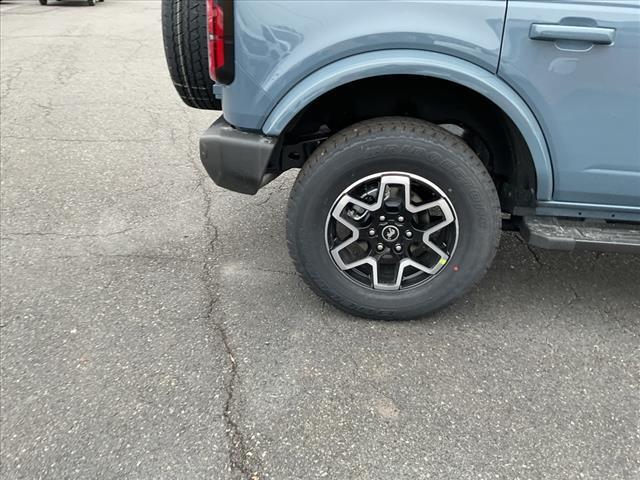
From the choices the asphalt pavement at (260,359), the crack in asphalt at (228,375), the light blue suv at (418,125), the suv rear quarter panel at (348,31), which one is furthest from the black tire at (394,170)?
the crack in asphalt at (228,375)

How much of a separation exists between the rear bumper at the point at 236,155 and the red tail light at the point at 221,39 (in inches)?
10.4

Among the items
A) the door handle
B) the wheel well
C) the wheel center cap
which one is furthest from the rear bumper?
the door handle

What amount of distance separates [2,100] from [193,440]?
571 centimetres

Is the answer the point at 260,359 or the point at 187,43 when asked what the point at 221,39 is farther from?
the point at 260,359

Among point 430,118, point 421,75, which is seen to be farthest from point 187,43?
point 430,118

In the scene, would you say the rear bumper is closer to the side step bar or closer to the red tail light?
the red tail light

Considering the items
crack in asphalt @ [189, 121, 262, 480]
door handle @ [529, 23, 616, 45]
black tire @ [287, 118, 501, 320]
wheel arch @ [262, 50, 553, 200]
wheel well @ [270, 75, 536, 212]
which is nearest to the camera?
crack in asphalt @ [189, 121, 262, 480]

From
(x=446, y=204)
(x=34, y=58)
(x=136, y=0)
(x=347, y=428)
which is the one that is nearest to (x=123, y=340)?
(x=347, y=428)

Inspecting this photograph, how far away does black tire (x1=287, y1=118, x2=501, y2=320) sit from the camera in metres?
2.50

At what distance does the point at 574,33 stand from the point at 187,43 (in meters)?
1.73

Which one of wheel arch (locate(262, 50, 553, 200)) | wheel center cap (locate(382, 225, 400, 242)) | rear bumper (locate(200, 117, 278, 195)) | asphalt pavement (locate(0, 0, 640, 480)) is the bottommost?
asphalt pavement (locate(0, 0, 640, 480))

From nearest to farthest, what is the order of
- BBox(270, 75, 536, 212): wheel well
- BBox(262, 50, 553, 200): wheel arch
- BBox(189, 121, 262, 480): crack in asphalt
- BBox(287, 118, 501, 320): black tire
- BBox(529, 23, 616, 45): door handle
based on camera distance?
BBox(189, 121, 262, 480): crack in asphalt < BBox(529, 23, 616, 45): door handle < BBox(262, 50, 553, 200): wheel arch < BBox(287, 118, 501, 320): black tire < BBox(270, 75, 536, 212): wheel well

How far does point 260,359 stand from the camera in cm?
260

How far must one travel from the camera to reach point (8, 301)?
2.97 m
